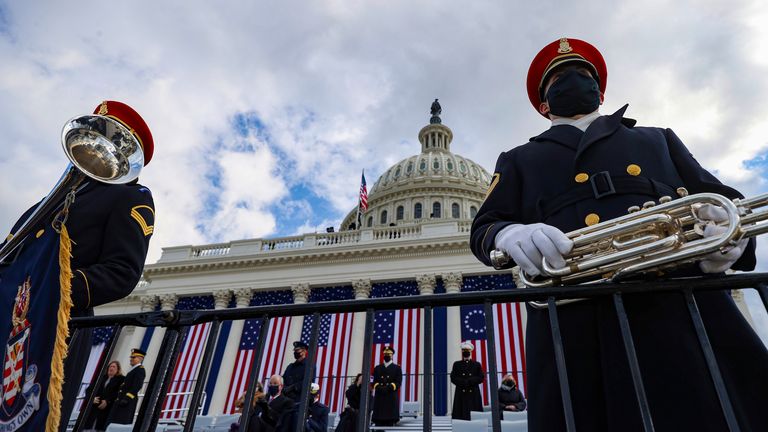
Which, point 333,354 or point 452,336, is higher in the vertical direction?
point 452,336

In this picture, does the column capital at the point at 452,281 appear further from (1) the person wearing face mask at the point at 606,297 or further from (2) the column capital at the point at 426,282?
(1) the person wearing face mask at the point at 606,297

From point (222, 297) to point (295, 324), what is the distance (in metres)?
5.86

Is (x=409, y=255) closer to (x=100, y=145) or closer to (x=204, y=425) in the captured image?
(x=204, y=425)

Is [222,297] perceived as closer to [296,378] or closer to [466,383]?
[296,378]

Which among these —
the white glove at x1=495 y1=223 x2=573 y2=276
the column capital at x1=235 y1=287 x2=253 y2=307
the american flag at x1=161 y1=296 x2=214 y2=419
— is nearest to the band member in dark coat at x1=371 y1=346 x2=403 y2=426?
the white glove at x1=495 y1=223 x2=573 y2=276

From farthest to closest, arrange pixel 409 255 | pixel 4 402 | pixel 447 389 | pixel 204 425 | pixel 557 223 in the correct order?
pixel 409 255, pixel 447 389, pixel 204 425, pixel 4 402, pixel 557 223

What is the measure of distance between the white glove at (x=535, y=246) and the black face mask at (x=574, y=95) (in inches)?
36.2

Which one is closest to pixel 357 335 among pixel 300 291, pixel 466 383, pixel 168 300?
pixel 300 291

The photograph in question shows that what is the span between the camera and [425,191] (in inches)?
2076

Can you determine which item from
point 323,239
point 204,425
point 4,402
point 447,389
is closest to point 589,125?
point 4,402

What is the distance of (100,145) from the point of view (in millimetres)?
3184

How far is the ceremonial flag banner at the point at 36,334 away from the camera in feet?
7.54

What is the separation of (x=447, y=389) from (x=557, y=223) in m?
18.1

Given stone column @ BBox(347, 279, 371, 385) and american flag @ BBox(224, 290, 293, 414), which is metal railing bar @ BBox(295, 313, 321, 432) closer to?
stone column @ BBox(347, 279, 371, 385)
